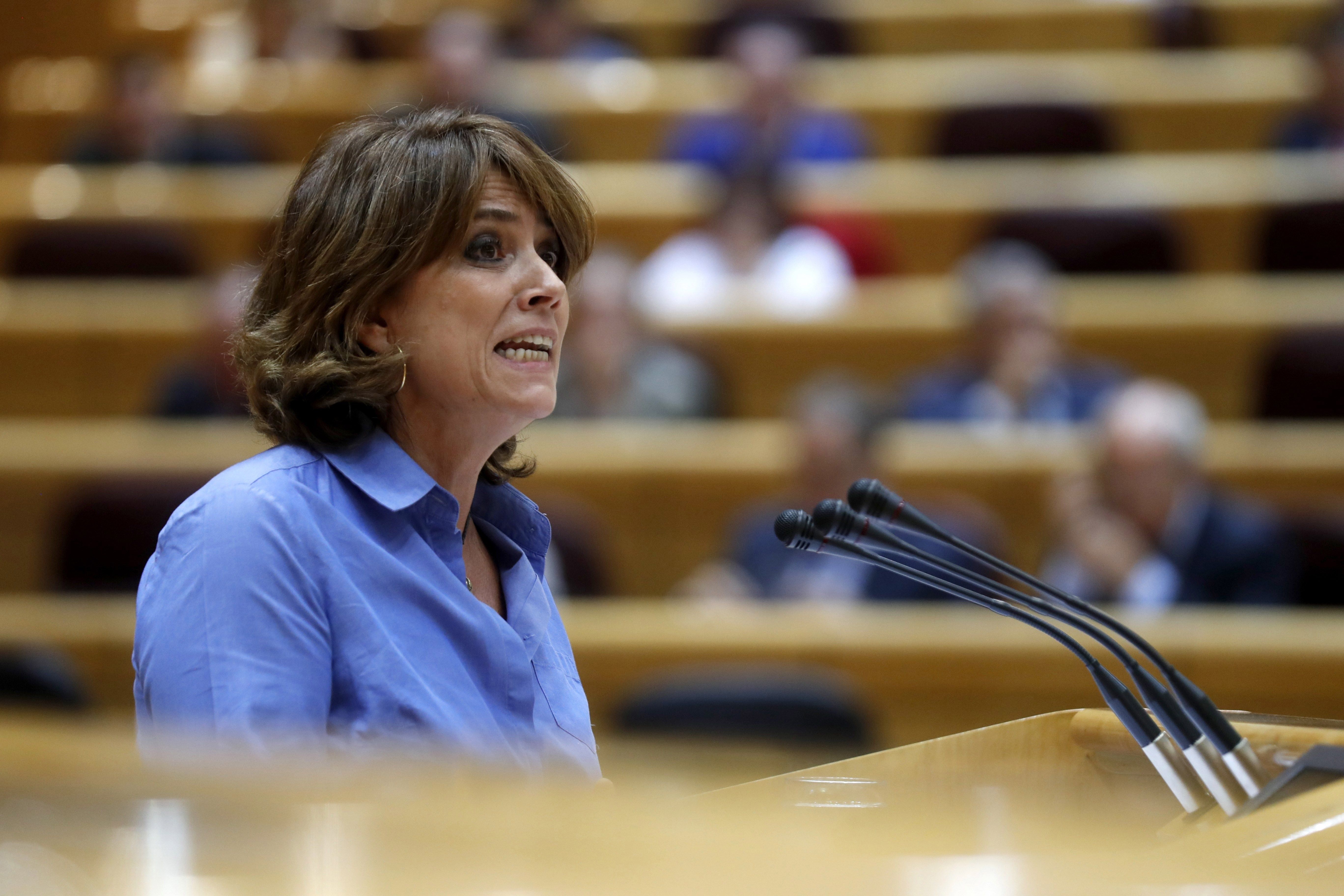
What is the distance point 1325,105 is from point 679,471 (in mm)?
1279

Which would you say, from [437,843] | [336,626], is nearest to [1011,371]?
[336,626]

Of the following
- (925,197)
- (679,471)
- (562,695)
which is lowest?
(562,695)

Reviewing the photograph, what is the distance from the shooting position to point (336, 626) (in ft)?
2.01

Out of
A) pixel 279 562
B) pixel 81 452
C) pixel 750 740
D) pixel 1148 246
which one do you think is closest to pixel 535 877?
pixel 279 562

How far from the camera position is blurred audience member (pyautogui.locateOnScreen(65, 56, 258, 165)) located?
279cm

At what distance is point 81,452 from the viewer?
2.14m

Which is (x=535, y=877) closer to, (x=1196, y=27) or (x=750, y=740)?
(x=750, y=740)

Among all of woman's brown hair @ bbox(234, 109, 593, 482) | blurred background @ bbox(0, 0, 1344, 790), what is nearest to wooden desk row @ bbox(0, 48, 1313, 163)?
blurred background @ bbox(0, 0, 1344, 790)

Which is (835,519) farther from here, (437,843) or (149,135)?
(149,135)

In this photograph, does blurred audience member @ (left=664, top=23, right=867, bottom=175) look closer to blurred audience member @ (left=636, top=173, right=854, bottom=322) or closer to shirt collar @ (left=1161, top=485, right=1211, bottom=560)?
blurred audience member @ (left=636, top=173, right=854, bottom=322)

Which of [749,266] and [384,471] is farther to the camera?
[749,266]

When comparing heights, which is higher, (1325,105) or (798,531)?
(1325,105)

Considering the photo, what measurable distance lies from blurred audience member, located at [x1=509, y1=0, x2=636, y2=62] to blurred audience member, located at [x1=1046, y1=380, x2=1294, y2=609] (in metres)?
1.49

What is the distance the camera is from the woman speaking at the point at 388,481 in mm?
590
